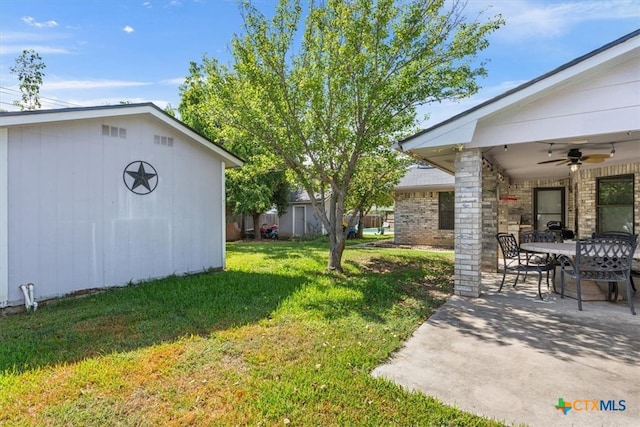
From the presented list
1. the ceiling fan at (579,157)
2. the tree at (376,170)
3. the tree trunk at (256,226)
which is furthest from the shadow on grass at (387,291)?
the tree trunk at (256,226)

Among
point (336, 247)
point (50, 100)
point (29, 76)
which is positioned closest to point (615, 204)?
point (336, 247)

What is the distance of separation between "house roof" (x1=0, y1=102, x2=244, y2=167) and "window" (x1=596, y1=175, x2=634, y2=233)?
9.54m

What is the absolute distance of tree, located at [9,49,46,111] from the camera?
55.6 feet

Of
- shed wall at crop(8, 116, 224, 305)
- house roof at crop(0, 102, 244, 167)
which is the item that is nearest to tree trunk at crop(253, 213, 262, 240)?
shed wall at crop(8, 116, 224, 305)

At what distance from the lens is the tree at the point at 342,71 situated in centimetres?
639

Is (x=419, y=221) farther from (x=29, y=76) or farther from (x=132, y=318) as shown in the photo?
(x=29, y=76)

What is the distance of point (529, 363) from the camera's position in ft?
10.6

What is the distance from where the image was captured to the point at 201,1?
7926 mm

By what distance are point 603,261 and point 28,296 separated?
9.05 m

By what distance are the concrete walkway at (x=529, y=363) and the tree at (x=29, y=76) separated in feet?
74.0

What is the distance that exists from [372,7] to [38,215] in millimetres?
6934

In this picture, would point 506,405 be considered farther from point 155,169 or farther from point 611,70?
point 155,169

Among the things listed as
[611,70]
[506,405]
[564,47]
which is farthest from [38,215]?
[564,47]

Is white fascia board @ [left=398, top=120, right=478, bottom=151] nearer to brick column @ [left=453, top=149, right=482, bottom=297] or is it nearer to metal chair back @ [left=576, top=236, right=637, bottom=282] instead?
brick column @ [left=453, top=149, right=482, bottom=297]
